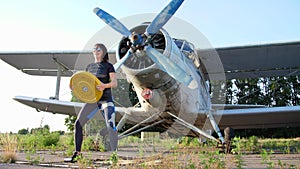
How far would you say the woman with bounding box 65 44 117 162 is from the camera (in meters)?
4.27

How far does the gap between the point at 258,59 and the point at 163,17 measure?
609 cm

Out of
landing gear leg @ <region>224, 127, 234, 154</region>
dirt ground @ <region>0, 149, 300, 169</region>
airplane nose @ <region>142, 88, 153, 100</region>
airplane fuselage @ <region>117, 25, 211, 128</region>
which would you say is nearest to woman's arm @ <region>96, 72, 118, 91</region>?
dirt ground @ <region>0, 149, 300, 169</region>

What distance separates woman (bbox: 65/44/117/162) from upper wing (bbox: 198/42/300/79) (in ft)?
21.7

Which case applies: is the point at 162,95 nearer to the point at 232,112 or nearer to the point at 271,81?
the point at 232,112

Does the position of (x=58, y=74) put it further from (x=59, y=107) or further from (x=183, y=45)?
(x=183, y=45)

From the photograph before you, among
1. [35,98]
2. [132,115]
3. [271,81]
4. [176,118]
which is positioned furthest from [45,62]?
[271,81]

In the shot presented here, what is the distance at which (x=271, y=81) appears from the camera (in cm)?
3941

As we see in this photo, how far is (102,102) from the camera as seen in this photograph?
438 centimetres

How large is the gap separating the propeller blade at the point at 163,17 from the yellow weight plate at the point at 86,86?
2.68 m

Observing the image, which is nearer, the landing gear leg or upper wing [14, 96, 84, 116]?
the landing gear leg

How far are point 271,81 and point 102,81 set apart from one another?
38.6m

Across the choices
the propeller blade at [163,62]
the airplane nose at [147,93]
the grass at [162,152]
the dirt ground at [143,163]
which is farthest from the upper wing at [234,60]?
the dirt ground at [143,163]

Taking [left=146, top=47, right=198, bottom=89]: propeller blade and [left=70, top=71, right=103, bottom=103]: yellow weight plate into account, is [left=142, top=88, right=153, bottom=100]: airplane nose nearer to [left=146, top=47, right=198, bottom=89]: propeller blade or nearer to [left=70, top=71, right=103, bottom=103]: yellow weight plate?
[left=146, top=47, right=198, bottom=89]: propeller blade

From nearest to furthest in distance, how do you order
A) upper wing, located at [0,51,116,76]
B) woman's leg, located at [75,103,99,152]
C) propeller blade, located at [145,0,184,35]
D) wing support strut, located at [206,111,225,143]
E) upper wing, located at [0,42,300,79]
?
woman's leg, located at [75,103,99,152] < propeller blade, located at [145,0,184,35] < wing support strut, located at [206,111,225,143] < upper wing, located at [0,42,300,79] < upper wing, located at [0,51,116,76]
